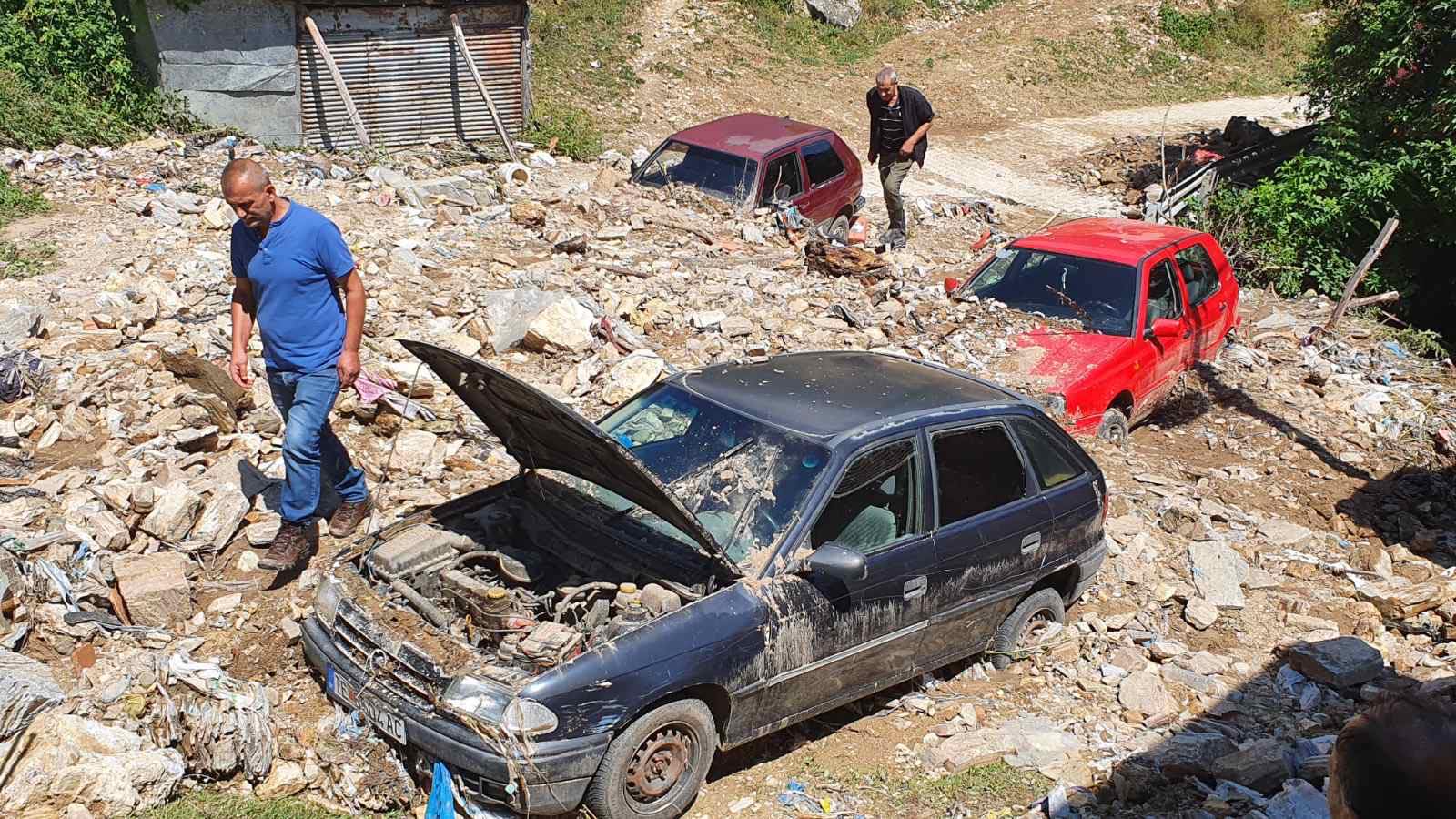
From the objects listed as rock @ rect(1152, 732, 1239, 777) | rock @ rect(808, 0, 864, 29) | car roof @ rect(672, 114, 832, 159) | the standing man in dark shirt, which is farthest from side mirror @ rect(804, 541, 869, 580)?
rock @ rect(808, 0, 864, 29)

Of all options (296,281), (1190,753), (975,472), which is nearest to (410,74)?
(296,281)

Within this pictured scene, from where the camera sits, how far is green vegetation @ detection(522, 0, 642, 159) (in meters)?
17.0

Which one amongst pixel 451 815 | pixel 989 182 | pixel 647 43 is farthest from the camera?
pixel 647 43

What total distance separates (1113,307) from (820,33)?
710 inches

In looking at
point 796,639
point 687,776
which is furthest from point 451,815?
point 796,639

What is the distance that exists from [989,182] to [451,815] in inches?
644

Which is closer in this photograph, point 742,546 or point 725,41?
point 742,546

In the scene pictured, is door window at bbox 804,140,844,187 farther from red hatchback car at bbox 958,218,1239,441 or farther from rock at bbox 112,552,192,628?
rock at bbox 112,552,192,628

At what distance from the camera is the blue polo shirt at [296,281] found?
5477 mm

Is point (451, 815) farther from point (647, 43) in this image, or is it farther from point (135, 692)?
point (647, 43)

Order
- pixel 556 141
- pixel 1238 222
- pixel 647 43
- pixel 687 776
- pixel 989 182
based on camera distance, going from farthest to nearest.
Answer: pixel 647 43 < pixel 989 182 < pixel 556 141 < pixel 1238 222 < pixel 687 776

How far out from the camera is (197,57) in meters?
14.3

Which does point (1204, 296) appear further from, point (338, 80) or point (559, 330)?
point (338, 80)

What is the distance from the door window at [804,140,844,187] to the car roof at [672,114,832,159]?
0.15 meters
